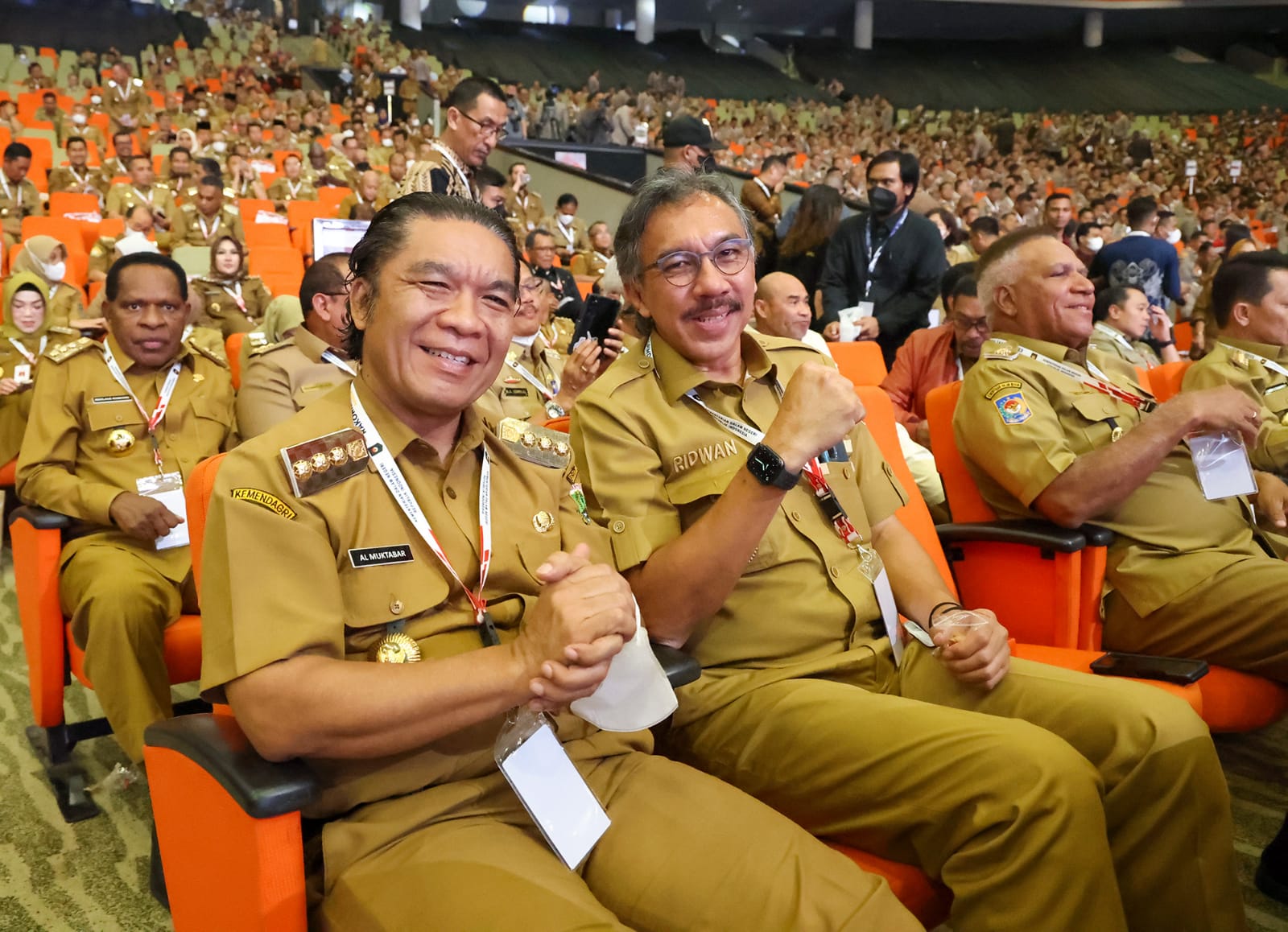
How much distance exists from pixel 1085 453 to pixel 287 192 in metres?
7.99

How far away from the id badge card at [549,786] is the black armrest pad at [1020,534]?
1188mm

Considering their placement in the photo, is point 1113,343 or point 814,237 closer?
point 1113,343

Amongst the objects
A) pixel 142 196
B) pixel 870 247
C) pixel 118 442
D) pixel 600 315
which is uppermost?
pixel 142 196

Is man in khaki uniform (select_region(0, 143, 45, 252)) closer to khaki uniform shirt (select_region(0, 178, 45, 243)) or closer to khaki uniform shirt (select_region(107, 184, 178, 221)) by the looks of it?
khaki uniform shirt (select_region(0, 178, 45, 243))

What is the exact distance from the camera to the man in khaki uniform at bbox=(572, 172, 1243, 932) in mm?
1243

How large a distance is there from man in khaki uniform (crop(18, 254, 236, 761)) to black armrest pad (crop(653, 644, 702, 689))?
1.26 m

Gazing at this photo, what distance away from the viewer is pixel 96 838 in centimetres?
205

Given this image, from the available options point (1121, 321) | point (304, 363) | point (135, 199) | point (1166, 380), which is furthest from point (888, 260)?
point (135, 199)

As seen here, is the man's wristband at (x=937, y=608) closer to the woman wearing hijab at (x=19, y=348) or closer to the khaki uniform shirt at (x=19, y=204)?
the woman wearing hijab at (x=19, y=348)

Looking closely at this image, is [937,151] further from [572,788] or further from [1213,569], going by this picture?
A: [572,788]

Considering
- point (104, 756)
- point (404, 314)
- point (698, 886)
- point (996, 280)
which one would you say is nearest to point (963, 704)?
point (698, 886)

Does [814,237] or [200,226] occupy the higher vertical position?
[200,226]

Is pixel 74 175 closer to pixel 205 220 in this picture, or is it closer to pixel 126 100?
pixel 205 220

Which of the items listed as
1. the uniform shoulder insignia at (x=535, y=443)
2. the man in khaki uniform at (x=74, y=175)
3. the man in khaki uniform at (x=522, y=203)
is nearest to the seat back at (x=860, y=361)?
the uniform shoulder insignia at (x=535, y=443)
